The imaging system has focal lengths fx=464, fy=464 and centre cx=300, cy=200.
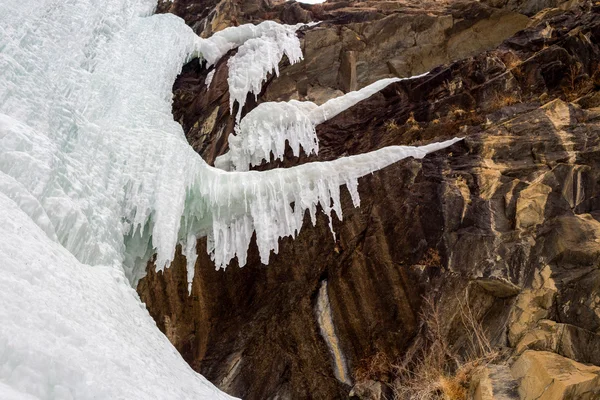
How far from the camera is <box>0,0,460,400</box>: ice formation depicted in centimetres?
301

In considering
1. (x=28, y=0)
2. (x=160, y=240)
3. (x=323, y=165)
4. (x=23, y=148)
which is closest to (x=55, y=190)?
(x=23, y=148)

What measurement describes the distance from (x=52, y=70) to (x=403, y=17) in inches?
333

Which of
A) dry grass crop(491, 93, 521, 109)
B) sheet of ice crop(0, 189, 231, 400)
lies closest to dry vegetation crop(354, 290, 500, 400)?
sheet of ice crop(0, 189, 231, 400)

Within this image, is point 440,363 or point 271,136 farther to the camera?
point 271,136

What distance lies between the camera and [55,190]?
16.7 feet

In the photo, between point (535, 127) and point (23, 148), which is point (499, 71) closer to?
point (535, 127)

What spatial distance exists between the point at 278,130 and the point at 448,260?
4.21 metres

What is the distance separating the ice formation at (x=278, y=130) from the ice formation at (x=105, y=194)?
1.27 m

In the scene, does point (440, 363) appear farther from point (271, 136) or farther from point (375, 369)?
point (271, 136)

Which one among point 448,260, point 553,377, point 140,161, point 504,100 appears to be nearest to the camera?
point 553,377

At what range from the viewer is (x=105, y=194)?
6293 millimetres

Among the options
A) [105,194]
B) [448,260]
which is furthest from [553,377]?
[105,194]

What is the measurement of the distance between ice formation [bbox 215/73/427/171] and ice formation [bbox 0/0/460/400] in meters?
1.27

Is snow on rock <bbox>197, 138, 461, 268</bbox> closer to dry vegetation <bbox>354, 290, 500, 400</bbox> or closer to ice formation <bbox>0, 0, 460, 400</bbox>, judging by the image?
ice formation <bbox>0, 0, 460, 400</bbox>
